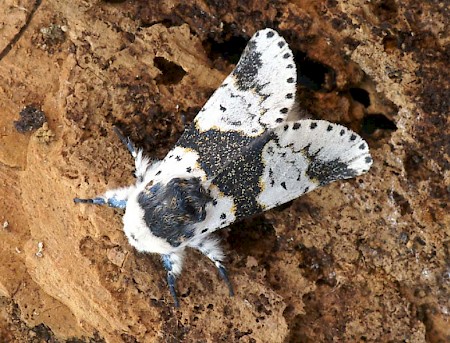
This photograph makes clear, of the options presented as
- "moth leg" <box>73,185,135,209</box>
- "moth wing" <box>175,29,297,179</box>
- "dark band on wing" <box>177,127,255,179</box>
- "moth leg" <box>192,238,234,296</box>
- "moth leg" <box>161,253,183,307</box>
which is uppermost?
"moth wing" <box>175,29,297,179</box>

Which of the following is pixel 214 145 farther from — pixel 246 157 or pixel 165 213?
pixel 165 213

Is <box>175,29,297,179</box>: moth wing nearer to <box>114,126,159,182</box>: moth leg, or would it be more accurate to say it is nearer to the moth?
the moth

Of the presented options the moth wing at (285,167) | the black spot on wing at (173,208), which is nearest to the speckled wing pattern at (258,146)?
the moth wing at (285,167)

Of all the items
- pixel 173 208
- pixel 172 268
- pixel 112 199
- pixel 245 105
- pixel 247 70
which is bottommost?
pixel 172 268

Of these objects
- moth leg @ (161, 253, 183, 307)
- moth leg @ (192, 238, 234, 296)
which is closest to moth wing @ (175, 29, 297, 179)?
moth leg @ (192, 238, 234, 296)

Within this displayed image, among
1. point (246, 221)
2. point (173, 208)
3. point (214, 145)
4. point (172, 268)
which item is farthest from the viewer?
point (246, 221)

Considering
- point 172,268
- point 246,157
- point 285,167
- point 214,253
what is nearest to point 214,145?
point 246,157

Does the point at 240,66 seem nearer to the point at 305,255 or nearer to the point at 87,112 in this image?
the point at 87,112

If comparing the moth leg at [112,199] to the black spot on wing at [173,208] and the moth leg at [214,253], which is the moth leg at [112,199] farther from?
the moth leg at [214,253]
